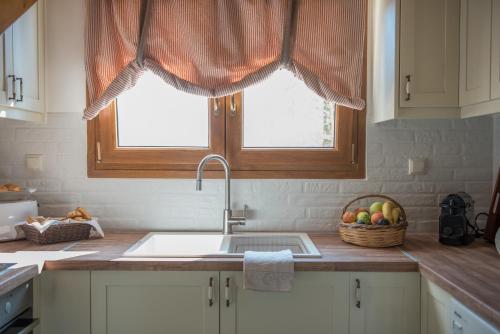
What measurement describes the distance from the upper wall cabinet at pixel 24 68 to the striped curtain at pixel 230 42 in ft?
0.85

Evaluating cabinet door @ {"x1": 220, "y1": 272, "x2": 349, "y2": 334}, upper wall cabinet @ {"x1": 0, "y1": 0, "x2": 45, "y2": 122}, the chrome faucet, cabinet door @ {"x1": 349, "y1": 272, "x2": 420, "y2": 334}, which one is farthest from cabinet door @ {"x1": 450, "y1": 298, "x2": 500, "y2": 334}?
upper wall cabinet @ {"x1": 0, "y1": 0, "x2": 45, "y2": 122}

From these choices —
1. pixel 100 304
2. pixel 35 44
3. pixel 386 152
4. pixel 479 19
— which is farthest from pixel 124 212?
pixel 479 19

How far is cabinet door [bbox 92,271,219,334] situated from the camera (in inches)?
66.5

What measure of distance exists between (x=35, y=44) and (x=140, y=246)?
1153 mm

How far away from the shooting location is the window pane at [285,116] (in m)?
2.25

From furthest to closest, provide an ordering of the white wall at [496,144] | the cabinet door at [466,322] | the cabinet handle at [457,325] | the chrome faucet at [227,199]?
the white wall at [496,144] → the chrome faucet at [227,199] → the cabinet handle at [457,325] → the cabinet door at [466,322]

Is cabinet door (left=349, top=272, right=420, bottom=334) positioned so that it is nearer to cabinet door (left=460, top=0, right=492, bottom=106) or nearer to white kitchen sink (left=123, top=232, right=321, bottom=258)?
white kitchen sink (left=123, top=232, right=321, bottom=258)

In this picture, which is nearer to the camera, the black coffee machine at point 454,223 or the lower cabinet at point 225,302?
the lower cabinet at point 225,302

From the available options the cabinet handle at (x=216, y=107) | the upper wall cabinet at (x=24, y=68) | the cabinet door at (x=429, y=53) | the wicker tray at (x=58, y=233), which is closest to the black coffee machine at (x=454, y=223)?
the cabinet door at (x=429, y=53)

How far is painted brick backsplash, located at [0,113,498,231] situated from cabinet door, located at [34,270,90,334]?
577 mm

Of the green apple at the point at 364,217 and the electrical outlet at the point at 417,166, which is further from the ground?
the electrical outlet at the point at 417,166

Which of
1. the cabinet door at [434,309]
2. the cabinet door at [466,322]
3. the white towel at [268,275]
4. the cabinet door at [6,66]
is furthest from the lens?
the cabinet door at [6,66]

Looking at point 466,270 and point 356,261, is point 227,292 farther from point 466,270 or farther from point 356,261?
point 466,270

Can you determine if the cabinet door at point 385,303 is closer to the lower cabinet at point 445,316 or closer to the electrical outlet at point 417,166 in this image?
the lower cabinet at point 445,316
